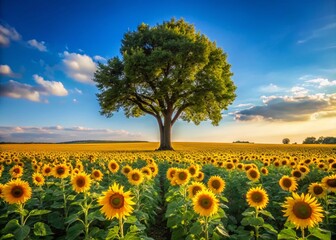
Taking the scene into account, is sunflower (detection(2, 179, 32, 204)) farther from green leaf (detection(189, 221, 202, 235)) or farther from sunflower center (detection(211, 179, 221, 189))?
sunflower center (detection(211, 179, 221, 189))

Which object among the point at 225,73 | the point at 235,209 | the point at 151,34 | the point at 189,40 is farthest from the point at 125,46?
the point at 235,209

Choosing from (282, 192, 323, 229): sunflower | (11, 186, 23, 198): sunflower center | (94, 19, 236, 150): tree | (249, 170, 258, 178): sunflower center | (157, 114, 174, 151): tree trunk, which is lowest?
(282, 192, 323, 229): sunflower

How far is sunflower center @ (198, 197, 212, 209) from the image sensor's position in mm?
4473

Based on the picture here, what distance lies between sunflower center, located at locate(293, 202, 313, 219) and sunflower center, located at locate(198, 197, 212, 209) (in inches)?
45.2

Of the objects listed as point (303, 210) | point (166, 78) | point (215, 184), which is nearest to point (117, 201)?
point (303, 210)

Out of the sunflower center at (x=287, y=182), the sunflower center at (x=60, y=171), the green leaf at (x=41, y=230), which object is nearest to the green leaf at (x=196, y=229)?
the green leaf at (x=41, y=230)

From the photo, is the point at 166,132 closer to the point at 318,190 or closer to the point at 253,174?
the point at 253,174

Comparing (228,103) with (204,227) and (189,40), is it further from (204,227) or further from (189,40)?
(204,227)

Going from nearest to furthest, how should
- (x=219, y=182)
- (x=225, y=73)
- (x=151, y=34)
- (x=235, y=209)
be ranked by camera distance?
(x=219, y=182) < (x=235, y=209) < (x=151, y=34) < (x=225, y=73)

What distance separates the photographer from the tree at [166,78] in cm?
3359

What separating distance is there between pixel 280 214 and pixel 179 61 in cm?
2855

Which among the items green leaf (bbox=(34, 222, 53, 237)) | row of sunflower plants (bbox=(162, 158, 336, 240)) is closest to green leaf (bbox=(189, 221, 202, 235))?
row of sunflower plants (bbox=(162, 158, 336, 240))

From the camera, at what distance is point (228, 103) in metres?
38.4

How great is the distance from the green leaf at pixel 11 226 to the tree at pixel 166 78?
28.5 m
